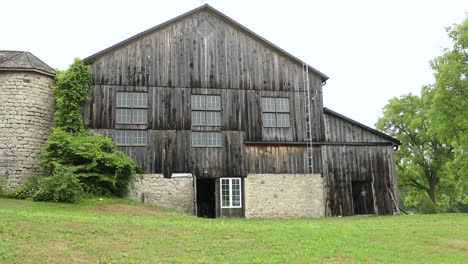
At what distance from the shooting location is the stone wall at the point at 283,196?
26.9 meters

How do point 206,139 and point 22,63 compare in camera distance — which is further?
point 206,139

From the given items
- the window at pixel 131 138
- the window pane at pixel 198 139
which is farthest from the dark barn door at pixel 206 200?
the window at pixel 131 138

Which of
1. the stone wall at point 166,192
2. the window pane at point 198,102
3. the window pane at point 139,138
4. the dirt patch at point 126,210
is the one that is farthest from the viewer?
the window pane at point 198,102

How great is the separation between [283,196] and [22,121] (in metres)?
14.8

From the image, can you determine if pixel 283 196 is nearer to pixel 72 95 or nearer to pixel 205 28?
pixel 205 28

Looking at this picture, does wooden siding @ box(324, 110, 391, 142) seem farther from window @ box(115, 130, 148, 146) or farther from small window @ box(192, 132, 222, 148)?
window @ box(115, 130, 148, 146)

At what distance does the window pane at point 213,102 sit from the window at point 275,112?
8.89 ft

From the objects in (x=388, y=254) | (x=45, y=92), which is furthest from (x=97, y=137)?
(x=388, y=254)

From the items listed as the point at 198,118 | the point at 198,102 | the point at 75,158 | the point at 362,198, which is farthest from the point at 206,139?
the point at 362,198

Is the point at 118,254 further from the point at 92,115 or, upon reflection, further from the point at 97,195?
the point at 92,115

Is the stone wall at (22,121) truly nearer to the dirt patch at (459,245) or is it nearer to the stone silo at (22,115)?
the stone silo at (22,115)

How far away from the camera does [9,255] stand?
11.8m

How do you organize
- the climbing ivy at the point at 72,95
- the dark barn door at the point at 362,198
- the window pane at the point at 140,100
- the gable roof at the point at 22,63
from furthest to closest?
the dark barn door at the point at 362,198 < the window pane at the point at 140,100 < the gable roof at the point at 22,63 < the climbing ivy at the point at 72,95

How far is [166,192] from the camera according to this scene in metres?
26.0
